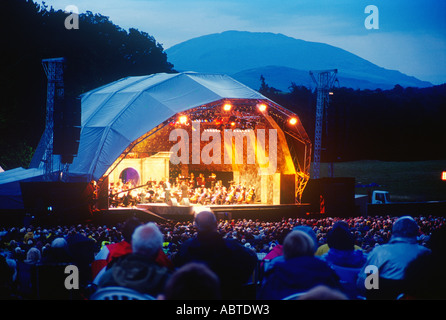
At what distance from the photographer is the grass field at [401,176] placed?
111 feet

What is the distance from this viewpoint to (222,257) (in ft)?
13.4

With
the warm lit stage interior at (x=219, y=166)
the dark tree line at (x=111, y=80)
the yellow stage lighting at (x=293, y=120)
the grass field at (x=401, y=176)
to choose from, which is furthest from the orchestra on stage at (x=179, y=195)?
the grass field at (x=401, y=176)

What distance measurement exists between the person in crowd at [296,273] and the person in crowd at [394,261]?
723mm

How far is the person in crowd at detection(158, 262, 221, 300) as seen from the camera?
2416mm

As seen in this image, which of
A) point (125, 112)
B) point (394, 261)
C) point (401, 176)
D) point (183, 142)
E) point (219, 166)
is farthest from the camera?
point (401, 176)

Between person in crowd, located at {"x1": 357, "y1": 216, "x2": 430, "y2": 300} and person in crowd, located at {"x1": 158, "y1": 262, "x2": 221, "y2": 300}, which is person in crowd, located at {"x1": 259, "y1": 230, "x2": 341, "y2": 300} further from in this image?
person in crowd, located at {"x1": 158, "y1": 262, "x2": 221, "y2": 300}

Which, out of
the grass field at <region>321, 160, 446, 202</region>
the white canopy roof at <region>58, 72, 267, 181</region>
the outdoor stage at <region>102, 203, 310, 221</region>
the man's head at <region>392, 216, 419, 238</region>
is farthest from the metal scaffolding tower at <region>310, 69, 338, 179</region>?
the man's head at <region>392, 216, 419, 238</region>

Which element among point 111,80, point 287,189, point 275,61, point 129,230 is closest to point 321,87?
point 287,189

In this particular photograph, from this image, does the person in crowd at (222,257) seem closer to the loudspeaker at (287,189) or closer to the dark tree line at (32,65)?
the loudspeaker at (287,189)

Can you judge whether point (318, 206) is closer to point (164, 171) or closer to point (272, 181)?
point (272, 181)

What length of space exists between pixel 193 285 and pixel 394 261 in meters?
2.17

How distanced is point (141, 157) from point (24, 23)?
1106 centimetres

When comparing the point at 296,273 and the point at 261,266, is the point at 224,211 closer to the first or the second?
the point at 261,266

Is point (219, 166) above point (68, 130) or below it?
below
